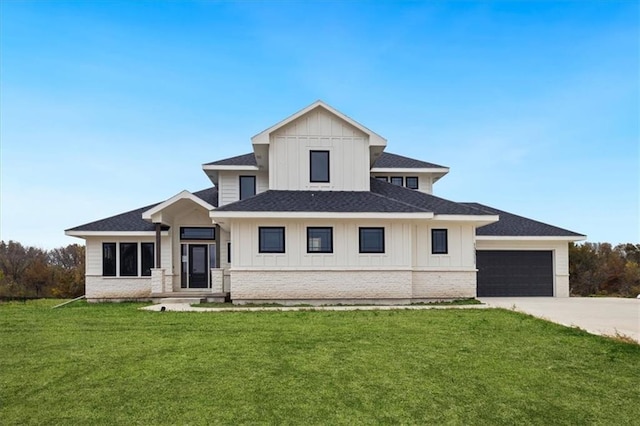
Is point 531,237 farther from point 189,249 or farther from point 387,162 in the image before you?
point 189,249

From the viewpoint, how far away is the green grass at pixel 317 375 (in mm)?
5340

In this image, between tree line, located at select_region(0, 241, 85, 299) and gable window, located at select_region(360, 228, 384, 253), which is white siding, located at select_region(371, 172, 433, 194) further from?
tree line, located at select_region(0, 241, 85, 299)

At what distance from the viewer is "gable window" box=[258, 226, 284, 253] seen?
52.7 ft

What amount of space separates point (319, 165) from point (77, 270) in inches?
1518

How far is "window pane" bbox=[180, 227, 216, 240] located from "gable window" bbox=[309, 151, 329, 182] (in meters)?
5.83

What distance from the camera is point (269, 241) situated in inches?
634

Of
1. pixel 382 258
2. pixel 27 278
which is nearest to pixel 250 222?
pixel 382 258

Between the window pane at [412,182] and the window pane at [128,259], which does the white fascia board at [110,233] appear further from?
the window pane at [412,182]

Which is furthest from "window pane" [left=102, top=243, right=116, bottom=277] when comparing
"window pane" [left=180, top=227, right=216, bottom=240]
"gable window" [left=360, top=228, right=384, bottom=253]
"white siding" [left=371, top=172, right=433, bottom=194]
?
"white siding" [left=371, top=172, right=433, bottom=194]

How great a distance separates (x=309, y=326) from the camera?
10617 mm

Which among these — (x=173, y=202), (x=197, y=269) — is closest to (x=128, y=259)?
(x=197, y=269)

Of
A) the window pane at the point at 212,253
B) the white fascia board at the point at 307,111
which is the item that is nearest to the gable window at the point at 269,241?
the white fascia board at the point at 307,111

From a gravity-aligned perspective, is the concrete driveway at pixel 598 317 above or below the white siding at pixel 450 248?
below

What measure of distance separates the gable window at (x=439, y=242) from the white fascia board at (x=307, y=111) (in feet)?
14.3
